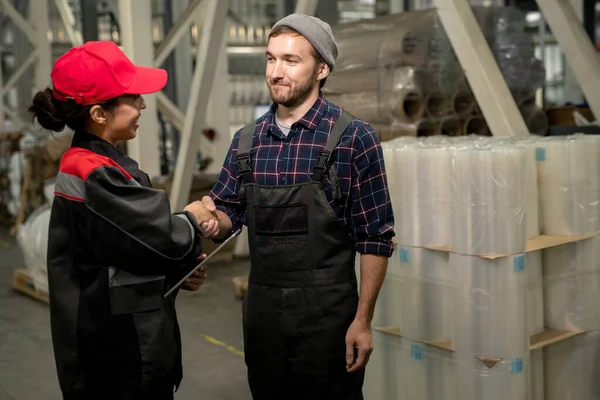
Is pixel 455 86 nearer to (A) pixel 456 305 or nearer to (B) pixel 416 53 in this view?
(B) pixel 416 53

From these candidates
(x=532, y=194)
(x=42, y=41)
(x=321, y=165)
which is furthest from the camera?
(x=42, y=41)

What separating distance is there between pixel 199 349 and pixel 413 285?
2116 mm

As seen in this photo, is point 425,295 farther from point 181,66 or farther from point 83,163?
point 181,66

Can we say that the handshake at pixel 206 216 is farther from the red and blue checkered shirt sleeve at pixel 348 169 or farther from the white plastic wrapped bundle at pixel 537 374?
the white plastic wrapped bundle at pixel 537 374

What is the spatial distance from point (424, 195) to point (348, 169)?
119cm

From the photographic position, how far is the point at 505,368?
323cm

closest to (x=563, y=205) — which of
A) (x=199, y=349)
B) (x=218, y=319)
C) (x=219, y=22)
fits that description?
(x=199, y=349)

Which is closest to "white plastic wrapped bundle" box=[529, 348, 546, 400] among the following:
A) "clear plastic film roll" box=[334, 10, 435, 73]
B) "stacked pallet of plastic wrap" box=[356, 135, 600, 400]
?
"stacked pallet of plastic wrap" box=[356, 135, 600, 400]

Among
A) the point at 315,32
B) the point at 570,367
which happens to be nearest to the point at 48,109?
the point at 315,32

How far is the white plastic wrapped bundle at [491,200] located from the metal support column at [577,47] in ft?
3.31

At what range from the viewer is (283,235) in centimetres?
239

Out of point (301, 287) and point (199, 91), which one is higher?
point (199, 91)

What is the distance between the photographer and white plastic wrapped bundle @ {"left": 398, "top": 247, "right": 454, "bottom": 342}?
134 inches

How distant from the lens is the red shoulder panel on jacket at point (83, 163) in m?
2.06
